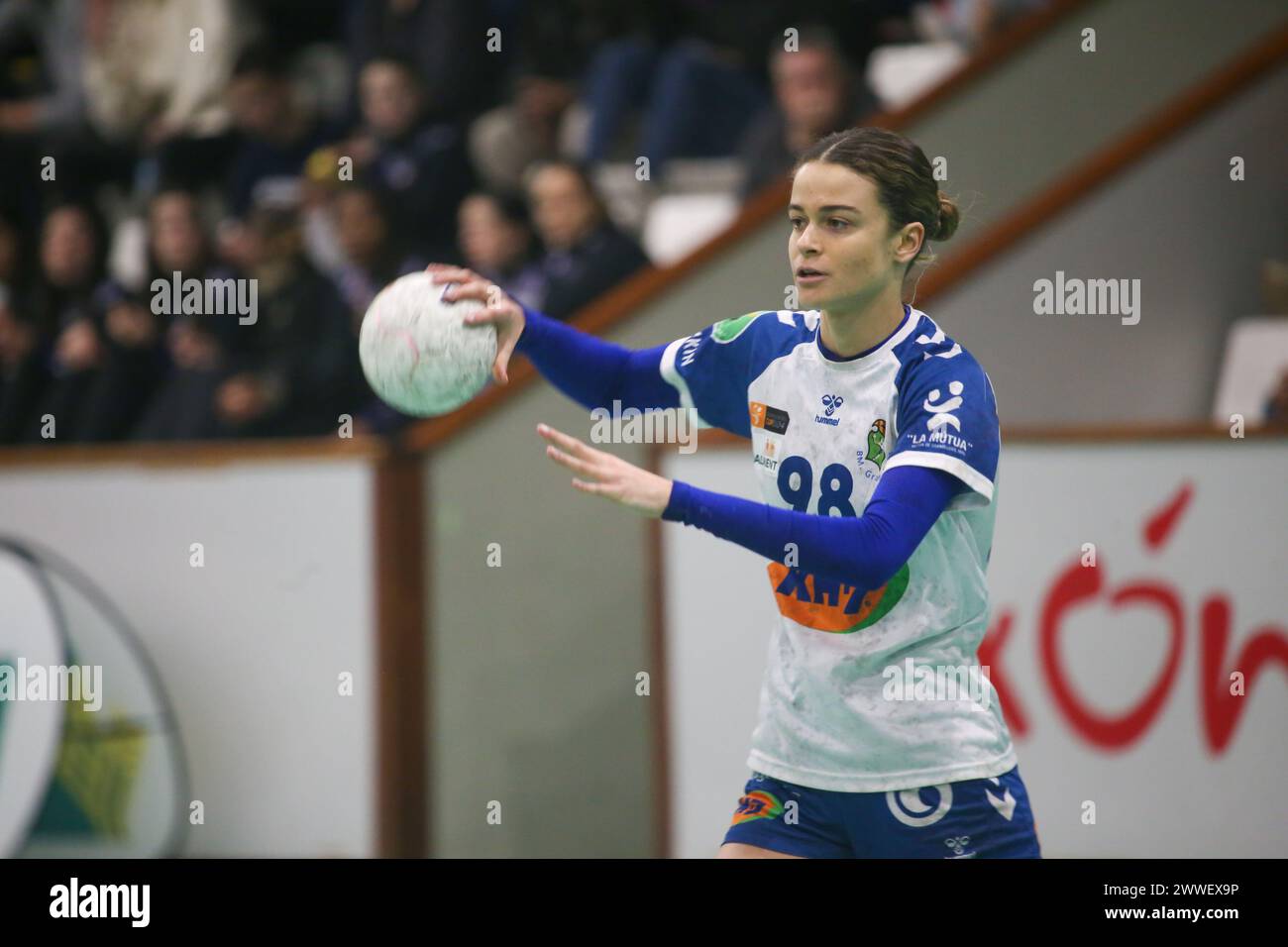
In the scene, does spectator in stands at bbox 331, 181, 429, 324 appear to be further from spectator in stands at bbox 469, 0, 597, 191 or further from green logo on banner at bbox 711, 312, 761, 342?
green logo on banner at bbox 711, 312, 761, 342

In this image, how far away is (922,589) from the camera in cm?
287

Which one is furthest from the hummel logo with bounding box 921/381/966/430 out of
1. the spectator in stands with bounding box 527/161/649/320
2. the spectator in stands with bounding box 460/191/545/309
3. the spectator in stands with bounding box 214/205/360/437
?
the spectator in stands with bounding box 214/205/360/437

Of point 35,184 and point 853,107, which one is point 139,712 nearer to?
point 853,107

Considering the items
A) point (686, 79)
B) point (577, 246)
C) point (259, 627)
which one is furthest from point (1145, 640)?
point (686, 79)

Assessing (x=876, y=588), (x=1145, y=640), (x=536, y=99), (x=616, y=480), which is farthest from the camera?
(x=536, y=99)

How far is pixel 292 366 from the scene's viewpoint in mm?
5953

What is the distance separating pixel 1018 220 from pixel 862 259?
236cm

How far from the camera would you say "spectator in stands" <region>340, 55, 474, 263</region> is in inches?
250

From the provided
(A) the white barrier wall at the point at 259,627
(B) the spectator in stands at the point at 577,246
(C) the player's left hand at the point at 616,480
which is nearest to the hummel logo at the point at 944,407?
(C) the player's left hand at the point at 616,480

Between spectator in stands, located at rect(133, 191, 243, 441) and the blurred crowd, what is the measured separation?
1 cm

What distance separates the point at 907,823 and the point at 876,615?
37 cm

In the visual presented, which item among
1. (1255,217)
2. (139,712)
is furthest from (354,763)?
(1255,217)

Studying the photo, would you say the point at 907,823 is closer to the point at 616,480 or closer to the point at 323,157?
the point at 616,480
